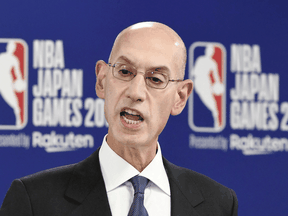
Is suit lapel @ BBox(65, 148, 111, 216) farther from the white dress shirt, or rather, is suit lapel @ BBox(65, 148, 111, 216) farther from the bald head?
the bald head

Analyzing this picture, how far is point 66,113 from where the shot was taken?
2.65 metres

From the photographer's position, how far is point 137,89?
1.08 m

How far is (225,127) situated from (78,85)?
43.2 inches

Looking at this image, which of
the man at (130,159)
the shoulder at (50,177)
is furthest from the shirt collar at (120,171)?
the shoulder at (50,177)

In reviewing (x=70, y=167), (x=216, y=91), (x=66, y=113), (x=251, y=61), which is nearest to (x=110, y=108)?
(x=70, y=167)

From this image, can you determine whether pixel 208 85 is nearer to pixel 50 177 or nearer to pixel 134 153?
pixel 134 153

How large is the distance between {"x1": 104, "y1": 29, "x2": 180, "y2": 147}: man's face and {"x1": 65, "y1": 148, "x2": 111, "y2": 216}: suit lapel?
112 mm

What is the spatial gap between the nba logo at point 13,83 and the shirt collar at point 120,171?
157cm

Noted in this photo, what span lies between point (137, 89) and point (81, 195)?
350 mm

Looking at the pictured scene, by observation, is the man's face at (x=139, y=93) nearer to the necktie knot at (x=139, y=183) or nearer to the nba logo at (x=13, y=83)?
the necktie knot at (x=139, y=183)

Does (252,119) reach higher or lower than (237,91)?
lower

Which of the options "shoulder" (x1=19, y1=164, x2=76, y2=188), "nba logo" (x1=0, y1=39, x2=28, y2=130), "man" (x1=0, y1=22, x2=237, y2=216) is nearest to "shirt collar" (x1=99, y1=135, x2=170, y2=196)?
"man" (x1=0, y1=22, x2=237, y2=216)

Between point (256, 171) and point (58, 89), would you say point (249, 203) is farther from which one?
point (58, 89)

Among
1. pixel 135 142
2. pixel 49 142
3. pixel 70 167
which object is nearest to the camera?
pixel 135 142
